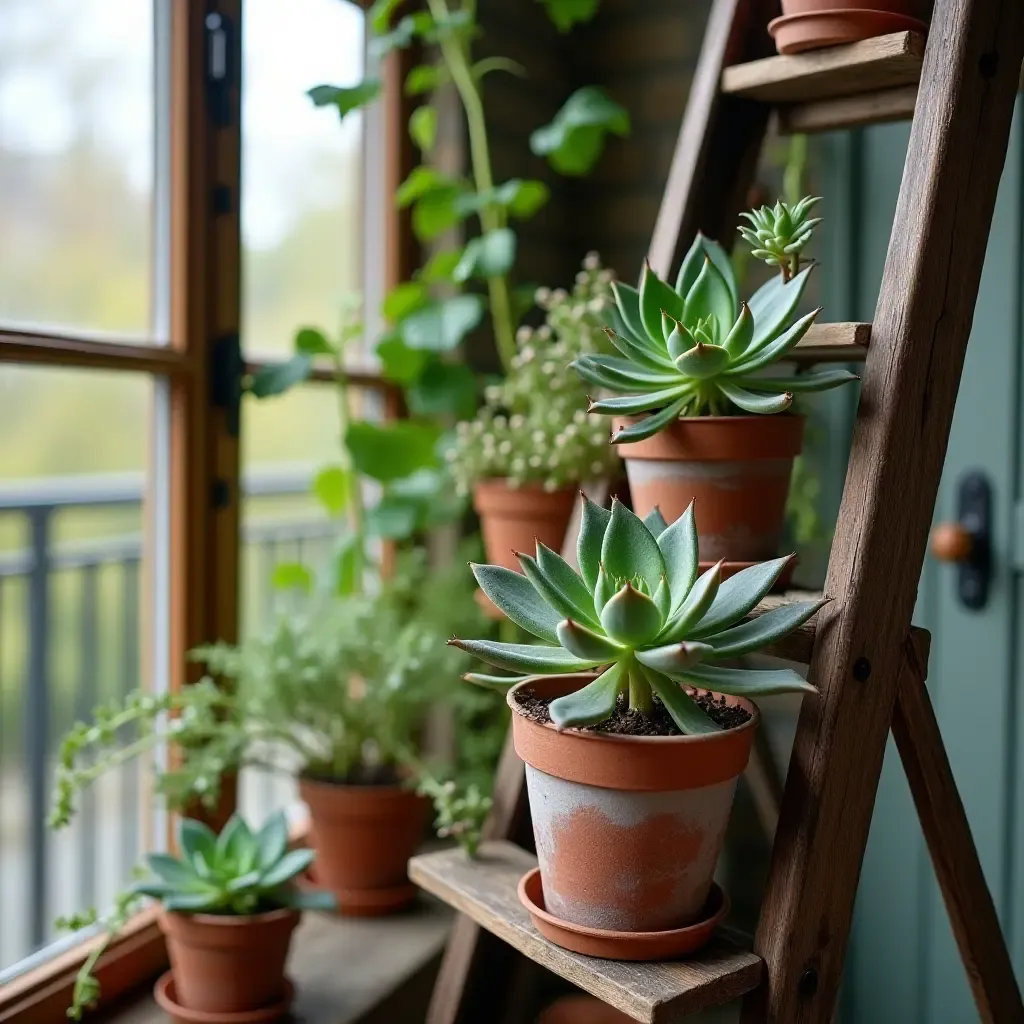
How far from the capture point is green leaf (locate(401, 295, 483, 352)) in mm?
1636

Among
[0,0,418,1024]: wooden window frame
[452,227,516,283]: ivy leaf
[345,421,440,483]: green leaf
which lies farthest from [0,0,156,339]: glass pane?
[452,227,516,283]: ivy leaf

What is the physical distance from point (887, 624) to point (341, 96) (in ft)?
3.34

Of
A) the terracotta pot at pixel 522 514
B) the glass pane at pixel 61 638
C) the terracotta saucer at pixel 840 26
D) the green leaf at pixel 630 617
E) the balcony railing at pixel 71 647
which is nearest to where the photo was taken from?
the green leaf at pixel 630 617

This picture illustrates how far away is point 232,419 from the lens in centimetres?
156

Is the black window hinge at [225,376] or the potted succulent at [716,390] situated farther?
the black window hinge at [225,376]

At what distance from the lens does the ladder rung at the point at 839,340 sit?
0.99m

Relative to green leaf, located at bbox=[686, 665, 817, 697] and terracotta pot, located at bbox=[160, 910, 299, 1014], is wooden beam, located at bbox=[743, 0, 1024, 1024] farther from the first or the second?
terracotta pot, located at bbox=[160, 910, 299, 1014]

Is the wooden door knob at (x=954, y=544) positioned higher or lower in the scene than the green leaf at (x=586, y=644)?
higher

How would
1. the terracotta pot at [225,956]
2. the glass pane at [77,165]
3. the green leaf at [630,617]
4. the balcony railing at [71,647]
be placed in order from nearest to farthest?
the green leaf at [630,617]
the terracotta pot at [225,956]
the glass pane at [77,165]
the balcony railing at [71,647]

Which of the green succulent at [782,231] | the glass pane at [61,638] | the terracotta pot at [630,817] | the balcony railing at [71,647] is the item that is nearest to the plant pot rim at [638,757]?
the terracotta pot at [630,817]

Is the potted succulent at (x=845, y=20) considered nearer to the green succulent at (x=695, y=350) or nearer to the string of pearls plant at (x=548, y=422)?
the green succulent at (x=695, y=350)

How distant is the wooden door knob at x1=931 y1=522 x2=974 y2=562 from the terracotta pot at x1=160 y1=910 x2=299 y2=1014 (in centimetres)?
113

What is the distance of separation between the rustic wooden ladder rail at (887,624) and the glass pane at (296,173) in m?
0.91

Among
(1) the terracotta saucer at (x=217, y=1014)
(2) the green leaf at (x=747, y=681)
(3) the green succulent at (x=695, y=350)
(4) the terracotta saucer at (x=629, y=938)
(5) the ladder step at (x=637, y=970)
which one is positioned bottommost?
(1) the terracotta saucer at (x=217, y=1014)
